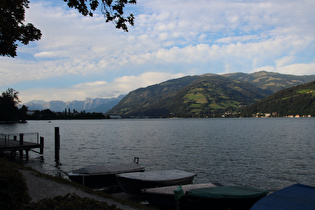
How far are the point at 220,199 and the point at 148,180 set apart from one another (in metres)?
6.07

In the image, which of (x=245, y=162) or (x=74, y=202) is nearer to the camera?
(x=74, y=202)

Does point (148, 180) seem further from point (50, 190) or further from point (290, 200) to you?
point (290, 200)

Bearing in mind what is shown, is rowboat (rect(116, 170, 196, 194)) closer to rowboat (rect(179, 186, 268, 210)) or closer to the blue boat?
rowboat (rect(179, 186, 268, 210))

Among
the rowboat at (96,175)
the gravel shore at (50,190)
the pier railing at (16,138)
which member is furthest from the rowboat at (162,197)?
the pier railing at (16,138)

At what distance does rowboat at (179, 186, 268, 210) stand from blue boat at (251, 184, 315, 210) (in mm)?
2703

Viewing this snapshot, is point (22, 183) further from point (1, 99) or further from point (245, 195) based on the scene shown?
point (1, 99)

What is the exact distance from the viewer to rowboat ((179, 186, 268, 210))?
49.5 feet

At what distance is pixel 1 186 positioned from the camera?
6910mm

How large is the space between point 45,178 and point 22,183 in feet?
37.9

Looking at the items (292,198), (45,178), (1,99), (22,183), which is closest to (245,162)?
(292,198)


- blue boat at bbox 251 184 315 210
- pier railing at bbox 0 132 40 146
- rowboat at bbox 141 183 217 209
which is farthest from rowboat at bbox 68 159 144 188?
pier railing at bbox 0 132 40 146

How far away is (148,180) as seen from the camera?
62.2ft

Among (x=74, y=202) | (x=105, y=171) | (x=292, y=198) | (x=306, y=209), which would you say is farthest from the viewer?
(x=105, y=171)

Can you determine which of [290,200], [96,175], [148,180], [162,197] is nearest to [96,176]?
[96,175]
